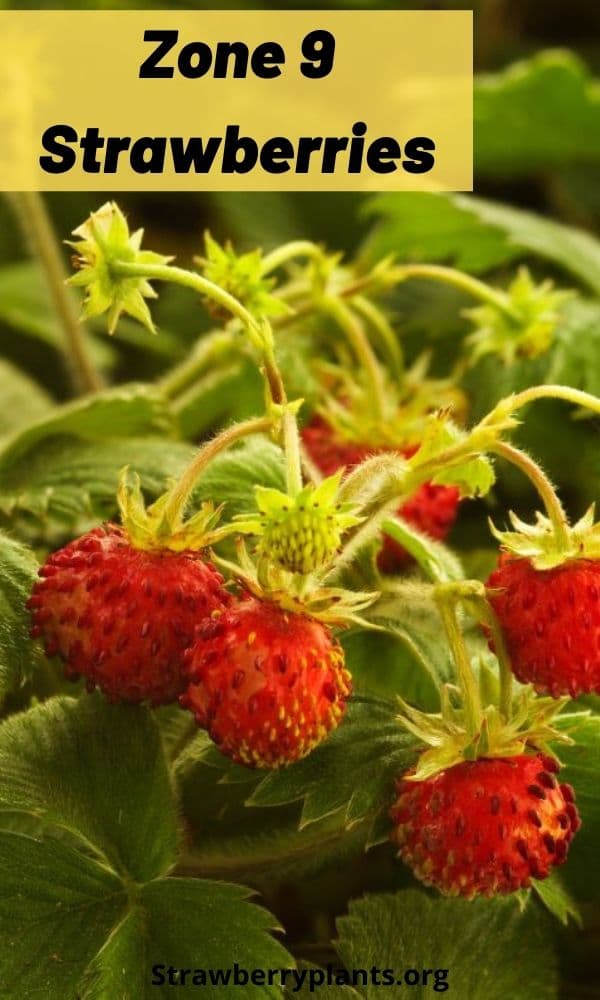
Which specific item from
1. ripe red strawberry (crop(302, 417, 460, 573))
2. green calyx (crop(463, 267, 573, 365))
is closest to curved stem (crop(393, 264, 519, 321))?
green calyx (crop(463, 267, 573, 365))

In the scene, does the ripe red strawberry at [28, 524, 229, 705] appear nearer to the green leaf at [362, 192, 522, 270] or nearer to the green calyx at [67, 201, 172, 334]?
the green calyx at [67, 201, 172, 334]

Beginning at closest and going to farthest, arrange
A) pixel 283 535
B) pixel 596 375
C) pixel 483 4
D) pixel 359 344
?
pixel 283 535, pixel 359 344, pixel 596 375, pixel 483 4

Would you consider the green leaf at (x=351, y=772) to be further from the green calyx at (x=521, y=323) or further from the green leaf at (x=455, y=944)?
the green calyx at (x=521, y=323)

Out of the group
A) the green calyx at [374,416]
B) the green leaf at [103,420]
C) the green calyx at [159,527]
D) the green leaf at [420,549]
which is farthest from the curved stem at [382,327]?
the green calyx at [159,527]

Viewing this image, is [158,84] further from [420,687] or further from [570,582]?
[570,582]

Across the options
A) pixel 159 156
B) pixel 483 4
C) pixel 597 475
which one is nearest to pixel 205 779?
pixel 597 475

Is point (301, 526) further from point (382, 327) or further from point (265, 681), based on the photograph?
point (382, 327)
